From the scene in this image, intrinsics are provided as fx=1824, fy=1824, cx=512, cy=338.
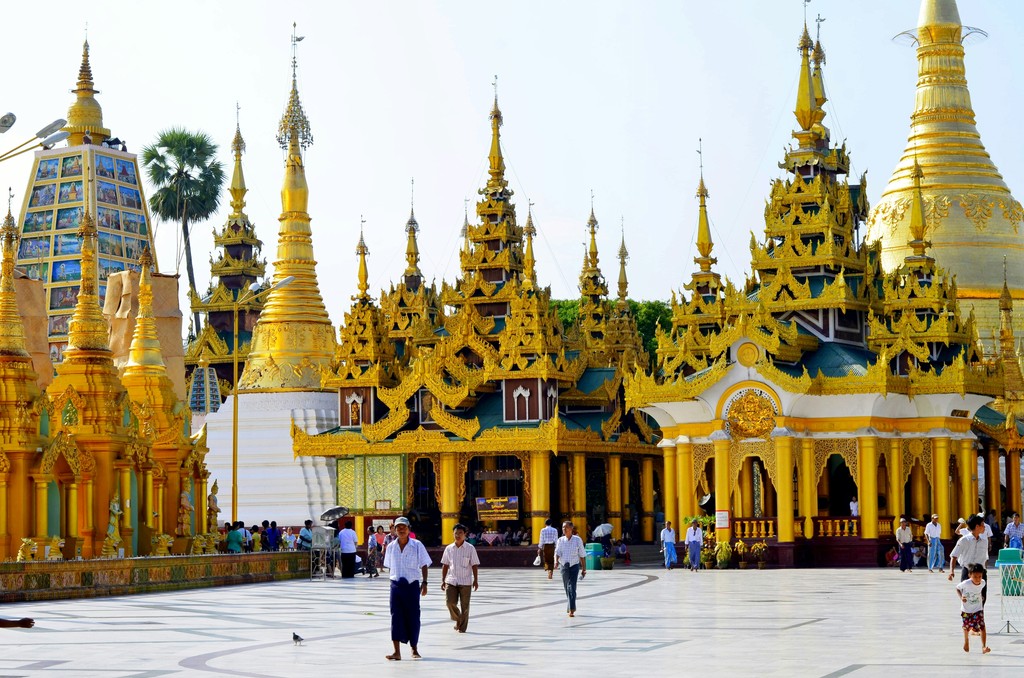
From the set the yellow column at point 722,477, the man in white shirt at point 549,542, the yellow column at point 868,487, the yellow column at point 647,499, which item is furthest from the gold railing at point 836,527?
the yellow column at point 647,499

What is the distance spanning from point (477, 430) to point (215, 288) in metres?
25.5

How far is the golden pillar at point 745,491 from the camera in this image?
4541cm

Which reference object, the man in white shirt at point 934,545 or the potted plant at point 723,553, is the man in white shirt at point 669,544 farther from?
the man in white shirt at point 934,545

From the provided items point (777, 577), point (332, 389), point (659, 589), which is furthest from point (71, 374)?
point (332, 389)

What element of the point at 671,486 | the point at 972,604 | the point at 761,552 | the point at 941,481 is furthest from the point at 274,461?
the point at 972,604

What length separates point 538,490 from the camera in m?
47.7

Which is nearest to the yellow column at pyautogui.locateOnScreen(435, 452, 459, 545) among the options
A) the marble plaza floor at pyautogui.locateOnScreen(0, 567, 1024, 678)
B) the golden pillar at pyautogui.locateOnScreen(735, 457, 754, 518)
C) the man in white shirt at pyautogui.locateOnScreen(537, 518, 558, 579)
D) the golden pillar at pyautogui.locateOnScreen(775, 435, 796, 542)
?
the golden pillar at pyautogui.locateOnScreen(735, 457, 754, 518)

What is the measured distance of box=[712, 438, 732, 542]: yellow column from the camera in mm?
43156

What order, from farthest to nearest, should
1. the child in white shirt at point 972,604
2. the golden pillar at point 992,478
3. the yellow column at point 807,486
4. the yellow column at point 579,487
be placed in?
the golden pillar at point 992,478
the yellow column at point 579,487
the yellow column at point 807,486
the child in white shirt at point 972,604

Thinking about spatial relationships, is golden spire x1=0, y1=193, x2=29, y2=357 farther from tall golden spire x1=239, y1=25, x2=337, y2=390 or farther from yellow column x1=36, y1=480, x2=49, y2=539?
tall golden spire x1=239, y1=25, x2=337, y2=390

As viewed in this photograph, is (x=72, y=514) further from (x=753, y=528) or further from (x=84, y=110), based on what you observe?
(x=84, y=110)

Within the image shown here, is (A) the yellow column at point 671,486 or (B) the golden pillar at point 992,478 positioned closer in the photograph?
(A) the yellow column at point 671,486

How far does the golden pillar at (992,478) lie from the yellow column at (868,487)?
8677mm

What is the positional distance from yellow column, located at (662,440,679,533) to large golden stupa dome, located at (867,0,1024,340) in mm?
20340
